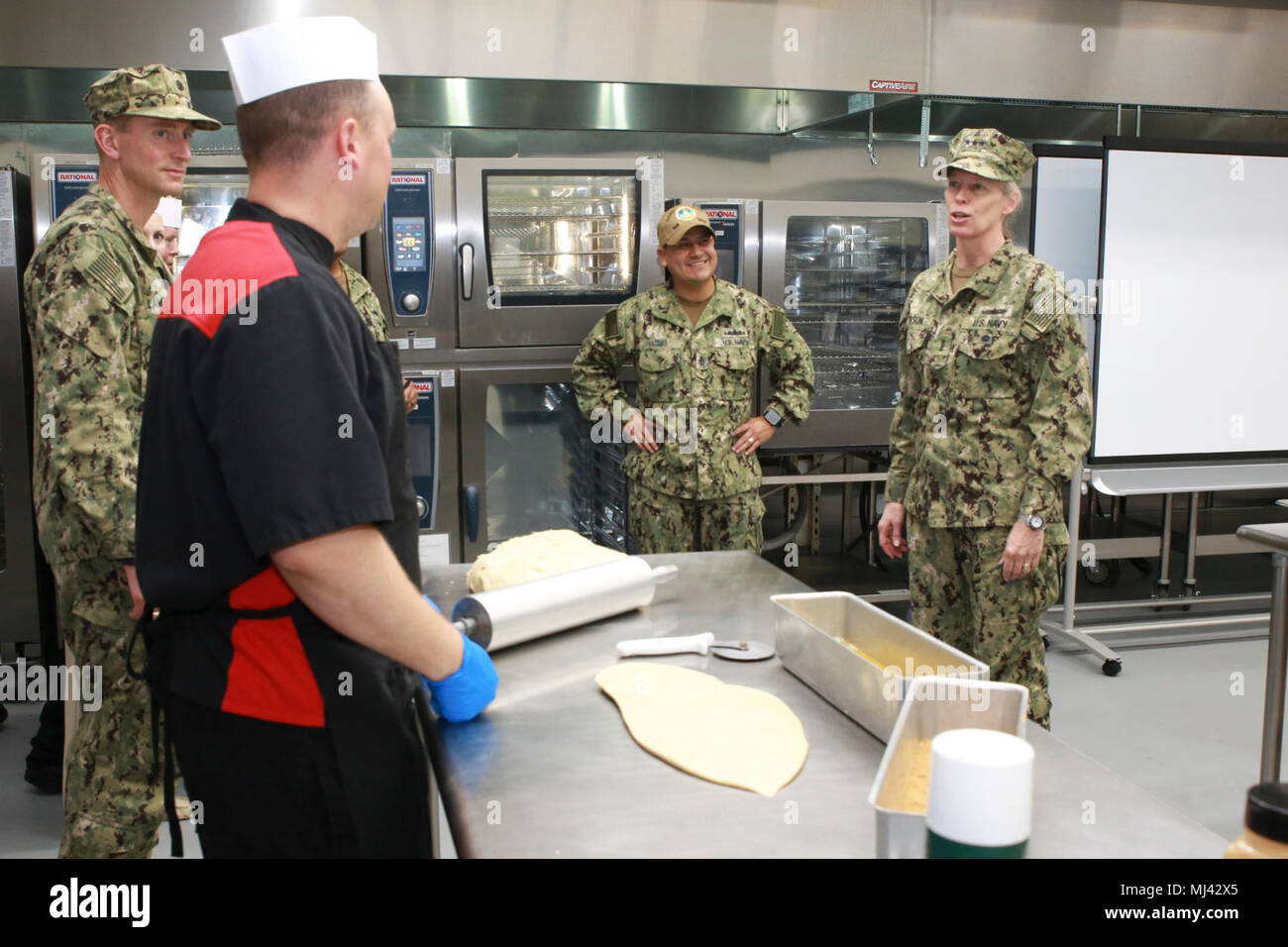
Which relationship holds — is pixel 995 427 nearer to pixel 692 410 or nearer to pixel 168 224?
pixel 692 410

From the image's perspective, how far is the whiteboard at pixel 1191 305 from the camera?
3.94 metres

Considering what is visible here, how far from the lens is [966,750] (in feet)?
2.66

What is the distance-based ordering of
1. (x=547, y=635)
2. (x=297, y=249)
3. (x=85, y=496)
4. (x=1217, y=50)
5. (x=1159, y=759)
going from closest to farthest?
(x=297, y=249) → (x=547, y=635) → (x=85, y=496) → (x=1159, y=759) → (x=1217, y=50)

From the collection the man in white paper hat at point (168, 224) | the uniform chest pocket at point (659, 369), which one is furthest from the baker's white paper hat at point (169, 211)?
the uniform chest pocket at point (659, 369)

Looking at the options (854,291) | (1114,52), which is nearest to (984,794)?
(854,291)

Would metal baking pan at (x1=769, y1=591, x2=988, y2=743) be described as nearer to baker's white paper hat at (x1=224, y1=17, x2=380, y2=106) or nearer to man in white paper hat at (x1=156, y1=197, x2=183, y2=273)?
baker's white paper hat at (x1=224, y1=17, x2=380, y2=106)

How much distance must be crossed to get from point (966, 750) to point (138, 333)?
76.4 inches

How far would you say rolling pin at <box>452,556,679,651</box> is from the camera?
1632mm

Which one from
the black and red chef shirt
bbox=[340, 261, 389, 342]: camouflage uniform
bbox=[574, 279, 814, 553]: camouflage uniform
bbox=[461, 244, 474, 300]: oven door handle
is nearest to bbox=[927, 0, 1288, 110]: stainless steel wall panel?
bbox=[574, 279, 814, 553]: camouflage uniform

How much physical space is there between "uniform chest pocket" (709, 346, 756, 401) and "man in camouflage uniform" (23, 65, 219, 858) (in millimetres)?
1778

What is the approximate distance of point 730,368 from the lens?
137 inches

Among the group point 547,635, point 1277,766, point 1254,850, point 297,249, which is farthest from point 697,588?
point 1277,766

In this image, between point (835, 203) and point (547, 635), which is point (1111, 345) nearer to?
point (835, 203)

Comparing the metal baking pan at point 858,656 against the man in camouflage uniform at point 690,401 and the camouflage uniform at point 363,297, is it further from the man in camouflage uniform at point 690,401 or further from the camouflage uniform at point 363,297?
the camouflage uniform at point 363,297
